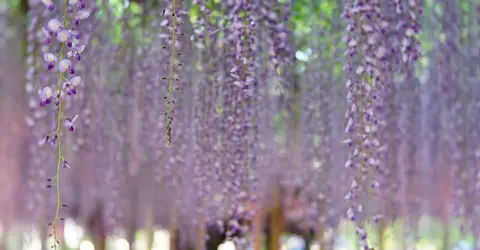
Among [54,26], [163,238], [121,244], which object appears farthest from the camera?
[163,238]

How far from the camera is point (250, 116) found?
5.52 ft

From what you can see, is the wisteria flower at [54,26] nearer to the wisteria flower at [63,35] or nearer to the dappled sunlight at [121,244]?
the wisteria flower at [63,35]

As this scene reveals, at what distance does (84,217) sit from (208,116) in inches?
62.8

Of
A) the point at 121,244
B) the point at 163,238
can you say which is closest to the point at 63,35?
the point at 121,244

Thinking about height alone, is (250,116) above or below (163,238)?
above

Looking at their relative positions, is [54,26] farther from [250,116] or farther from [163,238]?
[163,238]

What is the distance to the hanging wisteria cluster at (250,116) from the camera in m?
1.67

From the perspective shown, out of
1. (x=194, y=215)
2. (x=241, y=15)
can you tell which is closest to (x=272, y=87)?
(x=194, y=215)

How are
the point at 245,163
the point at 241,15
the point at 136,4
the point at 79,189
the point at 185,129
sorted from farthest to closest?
1. the point at 79,189
2. the point at 136,4
3. the point at 185,129
4. the point at 245,163
5. the point at 241,15

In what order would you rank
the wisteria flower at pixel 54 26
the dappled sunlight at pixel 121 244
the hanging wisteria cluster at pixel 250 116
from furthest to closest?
1. the dappled sunlight at pixel 121 244
2. the hanging wisteria cluster at pixel 250 116
3. the wisteria flower at pixel 54 26

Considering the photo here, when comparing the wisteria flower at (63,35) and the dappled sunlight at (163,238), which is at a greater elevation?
the wisteria flower at (63,35)

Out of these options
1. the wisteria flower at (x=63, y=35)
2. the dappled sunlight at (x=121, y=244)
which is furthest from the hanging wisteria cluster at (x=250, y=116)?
the wisteria flower at (x=63, y=35)

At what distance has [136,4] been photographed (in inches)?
95.2

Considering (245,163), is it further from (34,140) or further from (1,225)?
(1,225)
